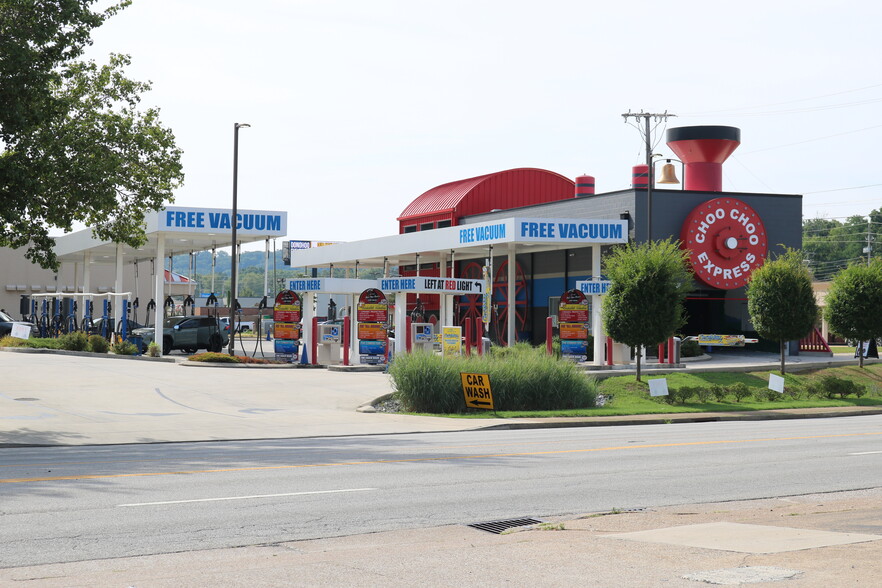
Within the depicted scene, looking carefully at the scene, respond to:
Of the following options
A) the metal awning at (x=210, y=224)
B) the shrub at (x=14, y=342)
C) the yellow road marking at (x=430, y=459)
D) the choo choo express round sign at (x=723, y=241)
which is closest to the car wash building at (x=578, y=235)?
the choo choo express round sign at (x=723, y=241)

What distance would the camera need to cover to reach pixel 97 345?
41750mm

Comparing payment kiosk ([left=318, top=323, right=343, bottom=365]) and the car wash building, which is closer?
payment kiosk ([left=318, top=323, right=343, bottom=365])

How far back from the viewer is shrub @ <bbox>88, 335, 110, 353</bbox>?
41781 mm

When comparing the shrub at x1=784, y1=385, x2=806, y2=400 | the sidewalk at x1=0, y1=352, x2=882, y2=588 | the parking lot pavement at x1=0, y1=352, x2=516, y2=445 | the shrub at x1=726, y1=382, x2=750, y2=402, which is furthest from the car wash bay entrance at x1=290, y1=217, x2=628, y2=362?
the sidewalk at x1=0, y1=352, x2=882, y2=588

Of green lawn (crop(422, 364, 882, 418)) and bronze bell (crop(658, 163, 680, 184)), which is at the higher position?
bronze bell (crop(658, 163, 680, 184))

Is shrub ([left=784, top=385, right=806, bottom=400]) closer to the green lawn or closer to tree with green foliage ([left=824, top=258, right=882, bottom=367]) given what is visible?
the green lawn

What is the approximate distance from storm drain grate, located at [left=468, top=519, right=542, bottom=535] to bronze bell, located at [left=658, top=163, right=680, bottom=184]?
1979 inches

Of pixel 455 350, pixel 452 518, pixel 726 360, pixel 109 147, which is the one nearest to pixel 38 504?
pixel 452 518

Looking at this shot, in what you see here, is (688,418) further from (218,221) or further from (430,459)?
(218,221)

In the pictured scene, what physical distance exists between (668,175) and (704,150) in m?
4.99

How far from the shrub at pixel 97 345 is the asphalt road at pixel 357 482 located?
2457 centimetres

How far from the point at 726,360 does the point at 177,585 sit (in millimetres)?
38999

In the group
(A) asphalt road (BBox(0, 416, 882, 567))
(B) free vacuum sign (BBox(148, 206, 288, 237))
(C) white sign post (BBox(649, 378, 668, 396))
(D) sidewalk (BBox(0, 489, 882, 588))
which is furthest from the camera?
(B) free vacuum sign (BBox(148, 206, 288, 237))

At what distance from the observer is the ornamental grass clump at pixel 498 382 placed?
2605 centimetres
